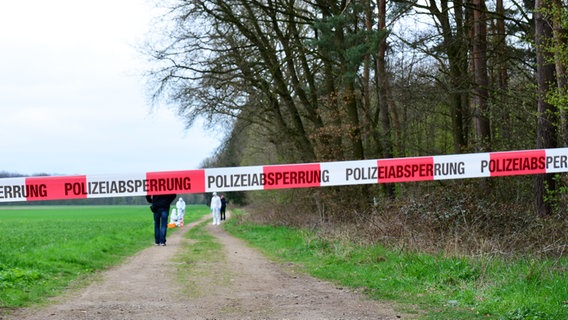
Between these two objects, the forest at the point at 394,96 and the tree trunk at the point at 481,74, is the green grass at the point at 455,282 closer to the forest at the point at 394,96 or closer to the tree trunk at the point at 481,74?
the forest at the point at 394,96

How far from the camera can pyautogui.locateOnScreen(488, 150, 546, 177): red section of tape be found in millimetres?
9992

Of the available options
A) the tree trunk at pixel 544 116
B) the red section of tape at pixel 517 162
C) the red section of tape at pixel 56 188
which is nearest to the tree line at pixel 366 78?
the tree trunk at pixel 544 116

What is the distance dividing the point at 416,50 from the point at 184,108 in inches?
372

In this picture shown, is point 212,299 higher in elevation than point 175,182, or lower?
lower

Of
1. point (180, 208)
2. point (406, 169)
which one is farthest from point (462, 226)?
point (180, 208)

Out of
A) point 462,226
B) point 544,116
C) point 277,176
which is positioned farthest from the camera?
point 544,116

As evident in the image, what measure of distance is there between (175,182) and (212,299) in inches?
72.8

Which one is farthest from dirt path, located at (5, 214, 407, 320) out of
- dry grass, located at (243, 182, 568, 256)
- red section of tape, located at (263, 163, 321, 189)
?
dry grass, located at (243, 182, 568, 256)

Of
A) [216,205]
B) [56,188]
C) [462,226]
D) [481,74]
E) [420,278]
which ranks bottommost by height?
[420,278]

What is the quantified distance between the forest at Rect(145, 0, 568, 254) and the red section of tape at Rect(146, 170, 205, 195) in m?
4.20

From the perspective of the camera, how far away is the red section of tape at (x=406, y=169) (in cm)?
970

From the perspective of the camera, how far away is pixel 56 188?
353 inches

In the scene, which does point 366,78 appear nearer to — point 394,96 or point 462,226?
point 394,96

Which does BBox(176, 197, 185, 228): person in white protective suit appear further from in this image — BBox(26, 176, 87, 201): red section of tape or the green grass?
BBox(26, 176, 87, 201): red section of tape
